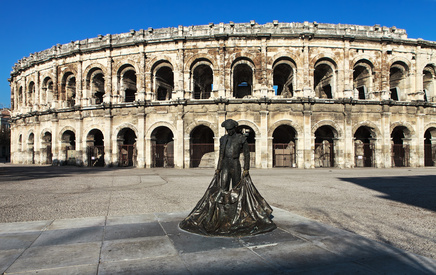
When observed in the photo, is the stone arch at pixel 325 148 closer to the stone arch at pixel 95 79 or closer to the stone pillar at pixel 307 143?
the stone pillar at pixel 307 143

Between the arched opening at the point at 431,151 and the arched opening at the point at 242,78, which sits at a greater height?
the arched opening at the point at 242,78

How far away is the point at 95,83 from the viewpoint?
879 inches

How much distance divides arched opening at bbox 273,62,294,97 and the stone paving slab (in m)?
17.5

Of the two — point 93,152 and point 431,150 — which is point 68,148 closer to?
point 93,152

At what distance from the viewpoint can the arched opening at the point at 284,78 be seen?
2033 cm

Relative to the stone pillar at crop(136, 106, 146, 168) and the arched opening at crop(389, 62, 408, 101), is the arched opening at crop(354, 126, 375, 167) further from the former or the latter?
the stone pillar at crop(136, 106, 146, 168)

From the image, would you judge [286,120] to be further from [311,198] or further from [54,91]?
[54,91]

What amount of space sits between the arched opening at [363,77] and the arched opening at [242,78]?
317 inches

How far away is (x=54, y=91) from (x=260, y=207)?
945 inches

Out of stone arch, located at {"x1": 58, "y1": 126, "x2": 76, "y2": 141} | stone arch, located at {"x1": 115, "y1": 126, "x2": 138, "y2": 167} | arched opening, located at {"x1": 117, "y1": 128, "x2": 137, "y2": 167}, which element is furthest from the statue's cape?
stone arch, located at {"x1": 58, "y1": 126, "x2": 76, "y2": 141}

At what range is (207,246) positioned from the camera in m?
3.53

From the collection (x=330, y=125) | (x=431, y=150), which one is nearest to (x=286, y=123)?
(x=330, y=125)

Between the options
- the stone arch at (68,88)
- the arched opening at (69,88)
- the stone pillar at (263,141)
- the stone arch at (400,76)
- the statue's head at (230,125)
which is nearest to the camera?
the statue's head at (230,125)

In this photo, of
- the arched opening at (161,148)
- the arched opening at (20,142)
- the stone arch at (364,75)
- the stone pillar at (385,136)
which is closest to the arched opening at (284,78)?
the stone arch at (364,75)
